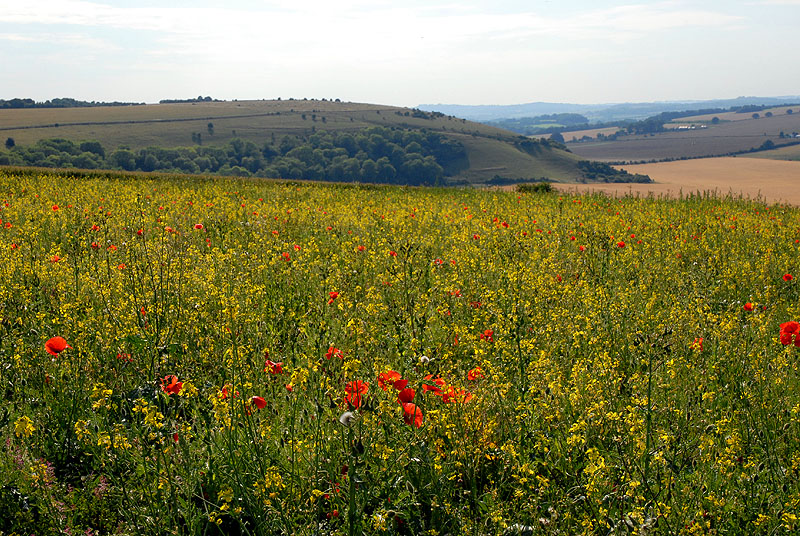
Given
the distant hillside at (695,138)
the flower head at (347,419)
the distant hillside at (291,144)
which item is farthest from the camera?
the distant hillside at (695,138)

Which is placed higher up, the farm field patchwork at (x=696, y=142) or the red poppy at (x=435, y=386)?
the farm field patchwork at (x=696, y=142)

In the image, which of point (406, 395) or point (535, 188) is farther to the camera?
point (535, 188)

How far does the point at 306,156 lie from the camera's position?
95312 millimetres

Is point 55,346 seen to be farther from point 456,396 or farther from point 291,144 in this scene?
point 291,144

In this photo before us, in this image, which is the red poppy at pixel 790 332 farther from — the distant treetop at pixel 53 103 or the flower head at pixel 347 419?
the distant treetop at pixel 53 103

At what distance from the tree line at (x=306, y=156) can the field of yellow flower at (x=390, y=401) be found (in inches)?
2588

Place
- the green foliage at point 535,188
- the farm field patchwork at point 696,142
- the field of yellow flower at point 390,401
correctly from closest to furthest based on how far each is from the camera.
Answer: the field of yellow flower at point 390,401 → the green foliage at point 535,188 → the farm field patchwork at point 696,142

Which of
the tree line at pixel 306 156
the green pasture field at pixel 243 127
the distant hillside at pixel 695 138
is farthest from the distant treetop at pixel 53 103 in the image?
the distant hillside at pixel 695 138

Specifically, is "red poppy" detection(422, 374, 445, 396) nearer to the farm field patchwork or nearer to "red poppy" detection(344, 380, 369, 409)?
"red poppy" detection(344, 380, 369, 409)

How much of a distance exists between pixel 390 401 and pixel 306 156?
96.1 meters

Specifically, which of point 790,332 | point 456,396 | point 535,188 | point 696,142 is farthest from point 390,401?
point 696,142

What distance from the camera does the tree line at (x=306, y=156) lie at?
249 feet

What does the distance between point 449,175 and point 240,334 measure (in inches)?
4132

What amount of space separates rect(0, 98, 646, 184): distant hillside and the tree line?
190 mm
